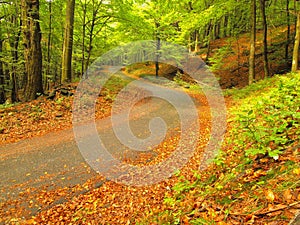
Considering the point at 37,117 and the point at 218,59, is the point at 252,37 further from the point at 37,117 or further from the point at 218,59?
the point at 37,117

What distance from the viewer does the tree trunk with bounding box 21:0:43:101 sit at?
29.3ft

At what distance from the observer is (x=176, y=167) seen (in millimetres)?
5188

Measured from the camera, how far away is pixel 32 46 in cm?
934

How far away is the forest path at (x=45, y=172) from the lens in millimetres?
4258

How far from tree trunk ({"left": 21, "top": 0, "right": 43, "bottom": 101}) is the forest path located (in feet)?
11.6

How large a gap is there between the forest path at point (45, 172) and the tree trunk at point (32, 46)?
353 centimetres

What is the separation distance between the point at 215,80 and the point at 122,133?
12.0m

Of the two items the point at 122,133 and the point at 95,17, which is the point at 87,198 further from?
the point at 95,17

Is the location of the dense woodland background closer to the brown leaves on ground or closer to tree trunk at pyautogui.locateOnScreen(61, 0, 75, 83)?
tree trunk at pyautogui.locateOnScreen(61, 0, 75, 83)

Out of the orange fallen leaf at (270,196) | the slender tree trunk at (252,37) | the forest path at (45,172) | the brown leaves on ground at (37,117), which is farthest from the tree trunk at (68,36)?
the orange fallen leaf at (270,196)

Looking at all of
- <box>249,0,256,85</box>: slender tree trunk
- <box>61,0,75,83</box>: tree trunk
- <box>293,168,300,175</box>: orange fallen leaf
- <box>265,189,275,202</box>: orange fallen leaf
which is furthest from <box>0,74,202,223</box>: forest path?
<box>249,0,256,85</box>: slender tree trunk

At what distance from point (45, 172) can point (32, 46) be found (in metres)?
6.67

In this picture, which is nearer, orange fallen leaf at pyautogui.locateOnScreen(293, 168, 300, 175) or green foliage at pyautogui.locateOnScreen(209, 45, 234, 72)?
orange fallen leaf at pyautogui.locateOnScreen(293, 168, 300, 175)

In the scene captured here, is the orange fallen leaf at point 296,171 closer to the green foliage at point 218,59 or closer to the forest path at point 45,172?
the forest path at point 45,172
